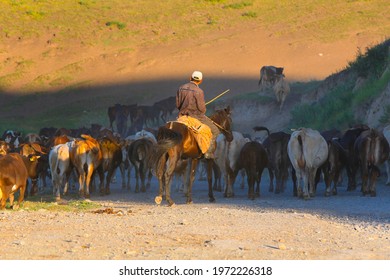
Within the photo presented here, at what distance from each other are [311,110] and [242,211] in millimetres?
22834

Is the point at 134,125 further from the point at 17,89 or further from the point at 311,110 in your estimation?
the point at 17,89

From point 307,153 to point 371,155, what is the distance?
54.7 inches

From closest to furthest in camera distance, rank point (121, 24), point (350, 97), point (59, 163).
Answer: point (59, 163) < point (350, 97) < point (121, 24)

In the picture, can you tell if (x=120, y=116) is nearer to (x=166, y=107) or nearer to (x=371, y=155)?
(x=166, y=107)

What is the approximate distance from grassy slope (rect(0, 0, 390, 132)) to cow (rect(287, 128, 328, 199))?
127 feet

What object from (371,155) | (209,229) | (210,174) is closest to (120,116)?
(371,155)

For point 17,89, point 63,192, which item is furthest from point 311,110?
point 17,89

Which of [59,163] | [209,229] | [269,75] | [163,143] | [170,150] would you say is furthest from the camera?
[269,75]

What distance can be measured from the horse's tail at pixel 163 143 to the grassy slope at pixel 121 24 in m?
40.8

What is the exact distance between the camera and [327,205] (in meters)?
19.2

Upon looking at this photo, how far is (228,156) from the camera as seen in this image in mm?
22359

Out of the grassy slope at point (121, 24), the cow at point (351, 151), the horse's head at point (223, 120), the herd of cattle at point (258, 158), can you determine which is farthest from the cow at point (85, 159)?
the grassy slope at point (121, 24)

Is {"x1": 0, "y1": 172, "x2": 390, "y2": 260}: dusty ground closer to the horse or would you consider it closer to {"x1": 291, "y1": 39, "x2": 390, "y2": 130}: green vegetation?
the horse

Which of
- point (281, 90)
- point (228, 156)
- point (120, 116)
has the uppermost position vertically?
point (281, 90)
